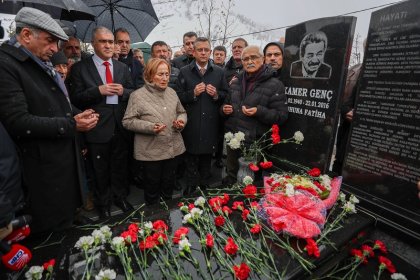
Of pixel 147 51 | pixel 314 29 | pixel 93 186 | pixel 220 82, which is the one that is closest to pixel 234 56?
pixel 220 82

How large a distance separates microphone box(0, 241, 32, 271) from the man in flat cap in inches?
22.0

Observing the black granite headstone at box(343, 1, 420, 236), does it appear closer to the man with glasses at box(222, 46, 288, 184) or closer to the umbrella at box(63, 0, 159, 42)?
the man with glasses at box(222, 46, 288, 184)

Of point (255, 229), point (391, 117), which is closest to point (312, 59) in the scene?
point (391, 117)

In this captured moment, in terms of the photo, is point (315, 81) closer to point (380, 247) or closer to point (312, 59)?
point (312, 59)

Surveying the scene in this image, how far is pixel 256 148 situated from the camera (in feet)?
9.62

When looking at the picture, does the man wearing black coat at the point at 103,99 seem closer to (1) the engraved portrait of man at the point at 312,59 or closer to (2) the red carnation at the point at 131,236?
(2) the red carnation at the point at 131,236

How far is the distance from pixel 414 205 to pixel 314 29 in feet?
6.43

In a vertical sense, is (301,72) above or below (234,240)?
above

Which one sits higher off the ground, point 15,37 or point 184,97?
point 15,37

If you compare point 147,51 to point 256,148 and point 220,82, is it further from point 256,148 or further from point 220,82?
point 256,148

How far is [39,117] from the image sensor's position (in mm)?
1921

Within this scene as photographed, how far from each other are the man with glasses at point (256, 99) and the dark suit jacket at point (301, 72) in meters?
0.20

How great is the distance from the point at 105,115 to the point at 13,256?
1.97m

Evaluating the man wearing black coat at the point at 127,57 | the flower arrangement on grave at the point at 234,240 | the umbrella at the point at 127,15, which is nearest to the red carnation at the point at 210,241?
the flower arrangement on grave at the point at 234,240
